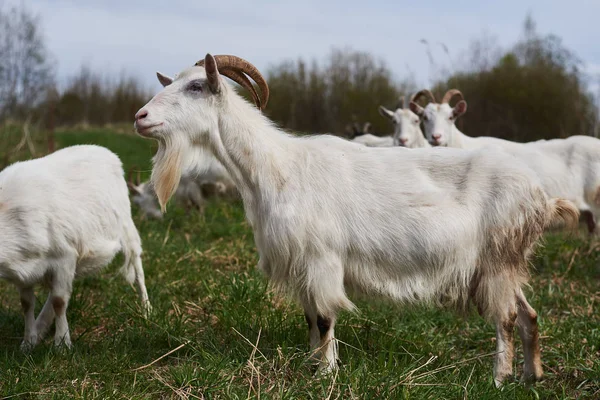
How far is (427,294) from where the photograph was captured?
362 cm

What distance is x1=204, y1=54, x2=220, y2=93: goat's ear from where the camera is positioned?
344 cm

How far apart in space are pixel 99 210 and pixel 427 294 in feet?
8.52

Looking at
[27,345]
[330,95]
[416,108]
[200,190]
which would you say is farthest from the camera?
[330,95]

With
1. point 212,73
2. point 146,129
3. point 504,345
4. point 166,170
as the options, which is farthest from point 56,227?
point 504,345

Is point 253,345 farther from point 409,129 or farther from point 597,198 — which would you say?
point 409,129

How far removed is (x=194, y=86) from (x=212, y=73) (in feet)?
0.52

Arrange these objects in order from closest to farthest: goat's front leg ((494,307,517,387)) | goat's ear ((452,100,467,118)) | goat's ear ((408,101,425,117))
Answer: goat's front leg ((494,307,517,387))
goat's ear ((452,100,467,118))
goat's ear ((408,101,425,117))

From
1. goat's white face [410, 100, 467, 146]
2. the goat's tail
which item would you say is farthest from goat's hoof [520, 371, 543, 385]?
goat's white face [410, 100, 467, 146]

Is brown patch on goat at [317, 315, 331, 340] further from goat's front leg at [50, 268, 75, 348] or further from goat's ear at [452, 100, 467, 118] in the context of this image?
goat's ear at [452, 100, 467, 118]

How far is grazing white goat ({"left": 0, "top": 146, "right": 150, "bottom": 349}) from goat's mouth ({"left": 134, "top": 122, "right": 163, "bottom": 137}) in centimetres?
120

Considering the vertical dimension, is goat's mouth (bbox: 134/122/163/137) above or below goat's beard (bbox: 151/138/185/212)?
above

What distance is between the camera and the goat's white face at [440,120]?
27.2ft

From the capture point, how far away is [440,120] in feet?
28.0

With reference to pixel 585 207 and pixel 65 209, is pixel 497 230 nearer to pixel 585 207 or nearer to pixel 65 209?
pixel 65 209
